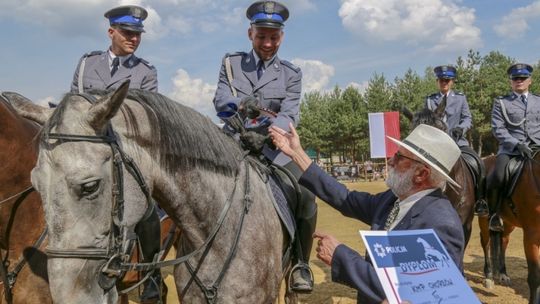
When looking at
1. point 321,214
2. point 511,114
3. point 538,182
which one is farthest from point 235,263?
point 321,214

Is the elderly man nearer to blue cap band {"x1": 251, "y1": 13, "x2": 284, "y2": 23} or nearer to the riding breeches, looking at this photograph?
the riding breeches

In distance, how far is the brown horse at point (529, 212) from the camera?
6.84 meters

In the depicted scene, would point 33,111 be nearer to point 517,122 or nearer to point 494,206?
point 494,206

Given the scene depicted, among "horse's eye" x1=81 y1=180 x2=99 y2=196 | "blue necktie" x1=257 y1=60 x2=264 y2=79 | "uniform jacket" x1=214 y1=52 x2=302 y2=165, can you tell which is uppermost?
"blue necktie" x1=257 y1=60 x2=264 y2=79

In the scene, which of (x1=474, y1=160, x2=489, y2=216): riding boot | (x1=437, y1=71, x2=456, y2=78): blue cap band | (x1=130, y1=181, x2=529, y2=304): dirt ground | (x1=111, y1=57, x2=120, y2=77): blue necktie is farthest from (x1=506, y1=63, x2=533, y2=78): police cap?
(x1=111, y1=57, x2=120, y2=77): blue necktie

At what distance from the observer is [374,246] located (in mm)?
2135

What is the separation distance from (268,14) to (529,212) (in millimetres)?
5348

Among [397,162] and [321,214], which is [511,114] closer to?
[397,162]

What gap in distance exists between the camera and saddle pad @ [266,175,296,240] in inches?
149

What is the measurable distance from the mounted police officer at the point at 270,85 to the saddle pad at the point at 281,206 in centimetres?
33

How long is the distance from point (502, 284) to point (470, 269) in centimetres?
118

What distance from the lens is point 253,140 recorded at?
3.83m

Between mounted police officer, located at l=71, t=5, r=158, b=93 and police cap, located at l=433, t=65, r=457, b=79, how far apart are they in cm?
641

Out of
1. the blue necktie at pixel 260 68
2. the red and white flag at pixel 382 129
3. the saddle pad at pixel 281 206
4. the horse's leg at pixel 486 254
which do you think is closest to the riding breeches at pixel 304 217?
the saddle pad at pixel 281 206
